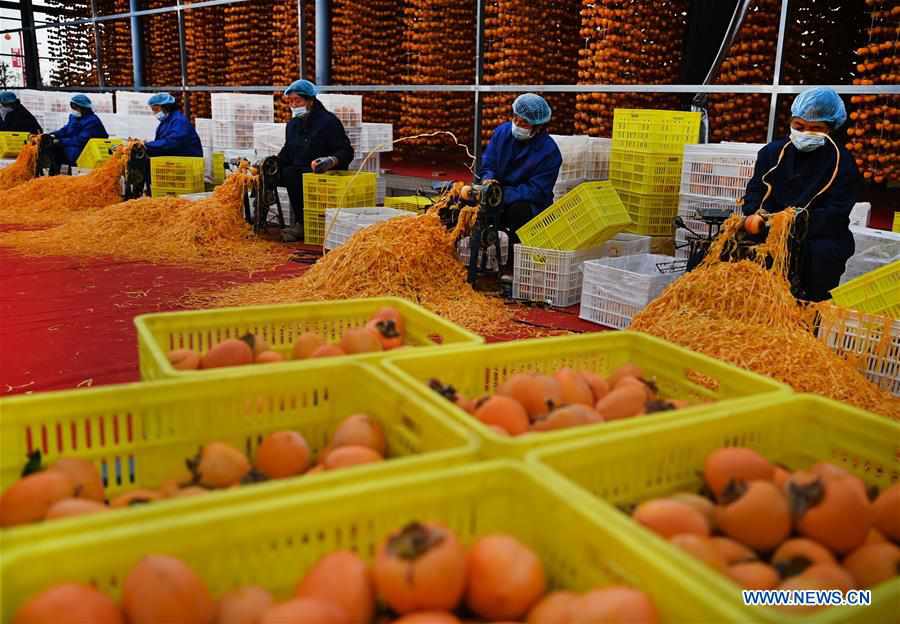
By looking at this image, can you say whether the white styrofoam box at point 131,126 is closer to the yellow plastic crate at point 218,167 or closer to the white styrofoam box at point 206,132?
the white styrofoam box at point 206,132

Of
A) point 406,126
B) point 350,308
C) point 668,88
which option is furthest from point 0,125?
point 350,308

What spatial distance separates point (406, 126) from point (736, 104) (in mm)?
4144

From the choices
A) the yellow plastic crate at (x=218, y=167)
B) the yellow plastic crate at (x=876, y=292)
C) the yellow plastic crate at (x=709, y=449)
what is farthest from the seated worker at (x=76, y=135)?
the yellow plastic crate at (x=709, y=449)

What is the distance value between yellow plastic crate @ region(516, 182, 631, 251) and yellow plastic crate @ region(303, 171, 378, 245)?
204 centimetres

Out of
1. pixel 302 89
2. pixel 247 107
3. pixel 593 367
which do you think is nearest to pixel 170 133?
pixel 247 107

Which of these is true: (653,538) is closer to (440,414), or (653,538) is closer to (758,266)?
(440,414)

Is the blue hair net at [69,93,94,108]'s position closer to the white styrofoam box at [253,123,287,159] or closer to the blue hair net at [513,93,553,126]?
the white styrofoam box at [253,123,287,159]

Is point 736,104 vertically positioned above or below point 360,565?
above

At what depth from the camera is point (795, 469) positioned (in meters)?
1.48

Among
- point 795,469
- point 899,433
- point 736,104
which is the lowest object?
point 795,469

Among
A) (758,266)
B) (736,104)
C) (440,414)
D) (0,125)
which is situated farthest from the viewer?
(0,125)

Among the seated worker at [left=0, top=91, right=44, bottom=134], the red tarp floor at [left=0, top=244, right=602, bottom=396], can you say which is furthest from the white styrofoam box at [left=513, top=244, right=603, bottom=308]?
the seated worker at [left=0, top=91, right=44, bottom=134]

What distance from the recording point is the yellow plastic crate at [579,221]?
4.52 meters

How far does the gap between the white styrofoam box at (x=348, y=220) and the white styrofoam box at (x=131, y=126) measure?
4789 millimetres
